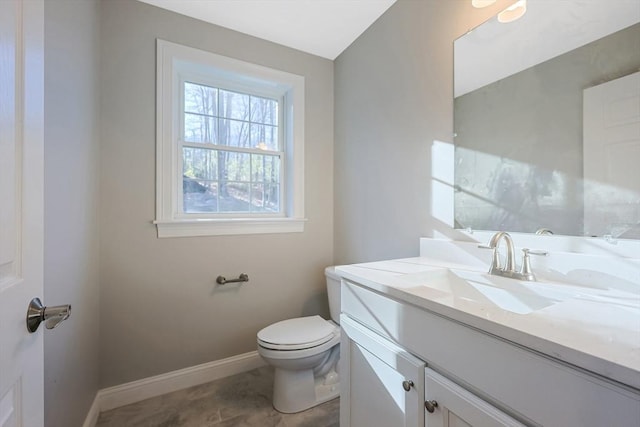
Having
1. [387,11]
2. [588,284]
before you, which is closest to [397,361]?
[588,284]

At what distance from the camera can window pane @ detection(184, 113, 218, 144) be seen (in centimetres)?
186

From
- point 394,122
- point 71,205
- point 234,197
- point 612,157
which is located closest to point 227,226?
point 234,197

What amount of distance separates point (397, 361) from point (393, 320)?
12 centimetres

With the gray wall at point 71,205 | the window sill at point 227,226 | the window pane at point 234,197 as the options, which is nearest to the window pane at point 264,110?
the window pane at point 234,197

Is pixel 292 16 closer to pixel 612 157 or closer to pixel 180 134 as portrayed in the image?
pixel 180 134

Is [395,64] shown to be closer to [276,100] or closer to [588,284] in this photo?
[276,100]

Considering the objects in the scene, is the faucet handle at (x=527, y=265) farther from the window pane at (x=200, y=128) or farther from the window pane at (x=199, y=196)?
the window pane at (x=200, y=128)

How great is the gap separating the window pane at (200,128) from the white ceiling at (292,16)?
24.9 inches

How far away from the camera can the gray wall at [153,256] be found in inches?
61.2

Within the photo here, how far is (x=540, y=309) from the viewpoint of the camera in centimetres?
70

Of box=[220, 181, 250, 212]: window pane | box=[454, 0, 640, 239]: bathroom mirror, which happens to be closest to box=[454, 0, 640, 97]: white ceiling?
box=[454, 0, 640, 239]: bathroom mirror

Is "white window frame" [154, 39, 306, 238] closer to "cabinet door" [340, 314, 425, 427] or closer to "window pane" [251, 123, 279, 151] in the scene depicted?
"window pane" [251, 123, 279, 151]

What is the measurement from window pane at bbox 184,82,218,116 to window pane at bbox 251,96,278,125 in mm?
284

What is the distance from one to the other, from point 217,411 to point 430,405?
135 cm
